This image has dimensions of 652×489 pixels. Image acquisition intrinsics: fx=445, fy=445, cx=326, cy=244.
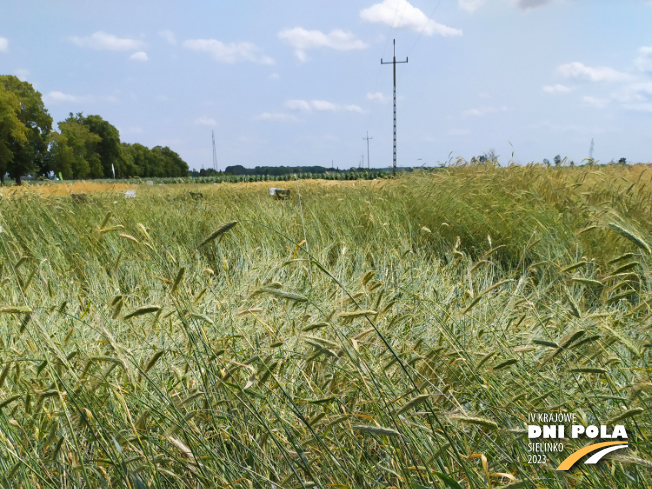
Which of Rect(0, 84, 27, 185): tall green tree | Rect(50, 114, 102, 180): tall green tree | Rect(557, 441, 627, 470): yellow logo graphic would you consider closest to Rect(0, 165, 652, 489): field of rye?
Rect(557, 441, 627, 470): yellow logo graphic

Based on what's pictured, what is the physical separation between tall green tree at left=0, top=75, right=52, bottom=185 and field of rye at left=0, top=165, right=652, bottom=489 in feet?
116

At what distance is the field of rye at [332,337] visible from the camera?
1.08 m

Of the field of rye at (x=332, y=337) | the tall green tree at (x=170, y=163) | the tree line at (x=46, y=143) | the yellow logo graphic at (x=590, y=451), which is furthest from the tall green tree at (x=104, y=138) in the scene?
the yellow logo graphic at (x=590, y=451)

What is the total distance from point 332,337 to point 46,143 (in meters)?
43.8

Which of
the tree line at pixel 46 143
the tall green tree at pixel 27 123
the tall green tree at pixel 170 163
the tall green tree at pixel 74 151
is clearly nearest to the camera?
the tree line at pixel 46 143

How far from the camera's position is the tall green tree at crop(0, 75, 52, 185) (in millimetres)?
34281

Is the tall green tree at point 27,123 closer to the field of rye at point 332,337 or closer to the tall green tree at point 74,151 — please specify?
the tall green tree at point 74,151

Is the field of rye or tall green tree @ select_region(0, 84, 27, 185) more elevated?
tall green tree @ select_region(0, 84, 27, 185)

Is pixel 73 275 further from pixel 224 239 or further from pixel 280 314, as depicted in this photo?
pixel 280 314

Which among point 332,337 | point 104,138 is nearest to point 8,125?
point 104,138

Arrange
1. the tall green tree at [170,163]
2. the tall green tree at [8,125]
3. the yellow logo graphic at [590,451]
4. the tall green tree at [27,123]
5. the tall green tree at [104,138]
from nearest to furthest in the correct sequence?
the yellow logo graphic at [590,451] < the tall green tree at [8,125] < the tall green tree at [27,123] < the tall green tree at [104,138] < the tall green tree at [170,163]

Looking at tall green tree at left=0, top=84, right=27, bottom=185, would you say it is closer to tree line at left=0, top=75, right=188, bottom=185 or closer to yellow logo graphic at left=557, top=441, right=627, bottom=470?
tree line at left=0, top=75, right=188, bottom=185

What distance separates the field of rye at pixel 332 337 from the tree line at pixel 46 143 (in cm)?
1364

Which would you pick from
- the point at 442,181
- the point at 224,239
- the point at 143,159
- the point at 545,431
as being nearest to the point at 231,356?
the point at 545,431
